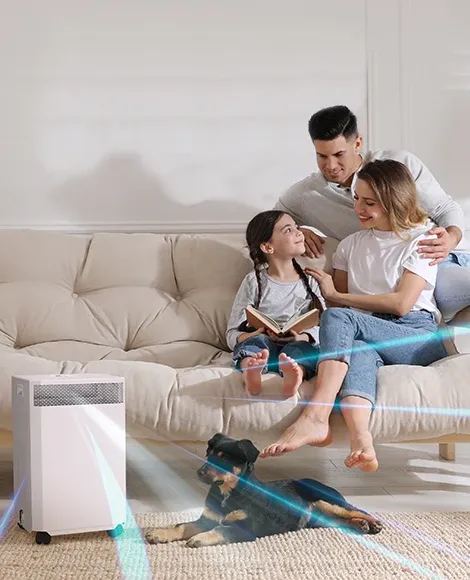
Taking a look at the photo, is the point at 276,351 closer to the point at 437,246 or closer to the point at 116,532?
the point at 437,246

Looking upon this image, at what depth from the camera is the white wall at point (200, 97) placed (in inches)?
124

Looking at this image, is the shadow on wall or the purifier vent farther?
the shadow on wall

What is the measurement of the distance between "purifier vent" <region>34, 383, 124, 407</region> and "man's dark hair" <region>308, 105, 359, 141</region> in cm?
122

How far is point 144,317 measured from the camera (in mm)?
2559

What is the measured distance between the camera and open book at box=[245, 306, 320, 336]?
2227 millimetres

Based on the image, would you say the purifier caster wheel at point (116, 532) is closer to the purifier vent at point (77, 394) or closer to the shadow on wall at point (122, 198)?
the purifier vent at point (77, 394)

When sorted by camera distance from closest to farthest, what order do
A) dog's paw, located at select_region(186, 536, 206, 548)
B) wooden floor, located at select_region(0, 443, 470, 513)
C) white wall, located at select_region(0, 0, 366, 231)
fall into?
dog's paw, located at select_region(186, 536, 206, 548), wooden floor, located at select_region(0, 443, 470, 513), white wall, located at select_region(0, 0, 366, 231)

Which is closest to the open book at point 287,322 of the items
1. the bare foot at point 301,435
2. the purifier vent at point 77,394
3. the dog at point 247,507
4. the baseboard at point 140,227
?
Result: the bare foot at point 301,435

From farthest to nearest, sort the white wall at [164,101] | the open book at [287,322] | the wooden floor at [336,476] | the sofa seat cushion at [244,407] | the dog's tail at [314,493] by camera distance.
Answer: the white wall at [164,101], the open book at [287,322], the wooden floor at [336,476], the sofa seat cushion at [244,407], the dog's tail at [314,493]

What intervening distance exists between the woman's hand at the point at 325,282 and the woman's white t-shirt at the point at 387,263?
0.08 metres

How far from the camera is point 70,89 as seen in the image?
10.4 feet

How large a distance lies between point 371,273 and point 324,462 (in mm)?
642

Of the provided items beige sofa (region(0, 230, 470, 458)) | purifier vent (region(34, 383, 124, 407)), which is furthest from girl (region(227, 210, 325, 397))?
purifier vent (region(34, 383, 124, 407))

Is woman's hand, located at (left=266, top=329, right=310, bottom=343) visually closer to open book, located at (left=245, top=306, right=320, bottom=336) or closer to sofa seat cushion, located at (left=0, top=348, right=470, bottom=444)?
open book, located at (left=245, top=306, right=320, bottom=336)
